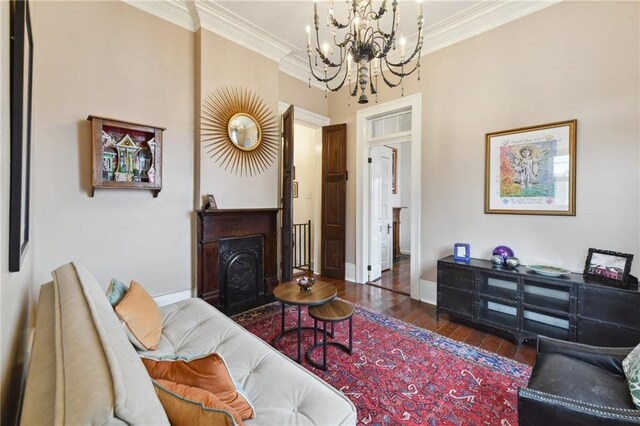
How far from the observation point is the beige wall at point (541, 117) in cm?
233

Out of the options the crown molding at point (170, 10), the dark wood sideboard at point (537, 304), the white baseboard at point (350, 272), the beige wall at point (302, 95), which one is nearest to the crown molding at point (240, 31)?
the crown molding at point (170, 10)

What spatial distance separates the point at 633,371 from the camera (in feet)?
4.11

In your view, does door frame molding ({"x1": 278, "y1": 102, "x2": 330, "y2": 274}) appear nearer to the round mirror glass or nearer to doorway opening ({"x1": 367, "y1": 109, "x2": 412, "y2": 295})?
the round mirror glass

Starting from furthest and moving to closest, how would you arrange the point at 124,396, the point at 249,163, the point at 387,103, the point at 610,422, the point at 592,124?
the point at 387,103, the point at 249,163, the point at 592,124, the point at 610,422, the point at 124,396

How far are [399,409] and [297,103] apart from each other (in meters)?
4.07

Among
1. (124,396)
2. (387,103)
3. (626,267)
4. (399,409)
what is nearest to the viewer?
(124,396)

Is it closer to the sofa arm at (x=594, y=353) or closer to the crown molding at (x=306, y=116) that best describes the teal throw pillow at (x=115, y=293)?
the sofa arm at (x=594, y=353)

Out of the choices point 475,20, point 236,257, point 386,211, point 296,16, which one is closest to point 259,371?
point 236,257

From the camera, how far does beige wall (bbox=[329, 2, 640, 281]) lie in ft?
7.64

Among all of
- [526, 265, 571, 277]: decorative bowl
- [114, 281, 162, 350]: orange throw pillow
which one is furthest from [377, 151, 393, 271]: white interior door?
[114, 281, 162, 350]: orange throw pillow

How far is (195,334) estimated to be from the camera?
1806 mm

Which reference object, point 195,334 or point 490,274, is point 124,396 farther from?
point 490,274

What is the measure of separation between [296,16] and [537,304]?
3.90m

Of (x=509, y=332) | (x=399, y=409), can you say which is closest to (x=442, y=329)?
(x=509, y=332)
